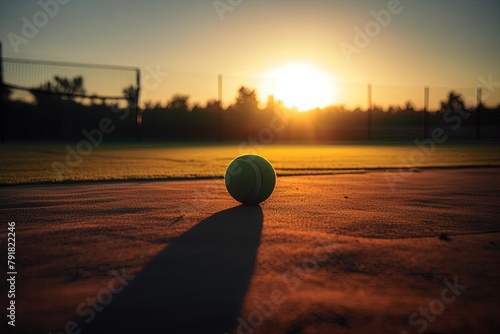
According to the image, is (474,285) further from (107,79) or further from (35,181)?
(107,79)

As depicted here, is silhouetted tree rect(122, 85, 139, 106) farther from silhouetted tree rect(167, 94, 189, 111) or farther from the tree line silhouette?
silhouetted tree rect(167, 94, 189, 111)

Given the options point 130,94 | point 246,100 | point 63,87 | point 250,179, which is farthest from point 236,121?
point 250,179

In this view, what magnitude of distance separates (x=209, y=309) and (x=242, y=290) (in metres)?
0.33

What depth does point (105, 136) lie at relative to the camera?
1287 inches

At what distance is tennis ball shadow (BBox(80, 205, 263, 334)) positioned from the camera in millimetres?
2311

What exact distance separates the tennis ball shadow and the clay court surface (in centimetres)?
1

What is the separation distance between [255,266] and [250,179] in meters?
2.45

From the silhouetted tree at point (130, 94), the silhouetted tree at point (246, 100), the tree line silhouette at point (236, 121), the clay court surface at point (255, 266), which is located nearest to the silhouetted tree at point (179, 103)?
the tree line silhouette at point (236, 121)

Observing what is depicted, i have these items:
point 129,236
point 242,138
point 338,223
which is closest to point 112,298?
point 129,236

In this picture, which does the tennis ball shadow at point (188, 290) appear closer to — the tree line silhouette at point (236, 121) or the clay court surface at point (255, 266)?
the clay court surface at point (255, 266)

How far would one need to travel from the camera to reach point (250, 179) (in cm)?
557

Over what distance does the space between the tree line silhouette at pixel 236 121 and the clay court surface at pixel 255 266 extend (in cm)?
2486

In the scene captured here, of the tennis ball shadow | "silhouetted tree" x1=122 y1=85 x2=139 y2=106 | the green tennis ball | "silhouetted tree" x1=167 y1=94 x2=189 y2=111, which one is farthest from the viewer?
"silhouetted tree" x1=167 y1=94 x2=189 y2=111

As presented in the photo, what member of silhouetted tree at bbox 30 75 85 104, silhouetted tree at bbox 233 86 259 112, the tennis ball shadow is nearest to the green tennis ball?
the tennis ball shadow
